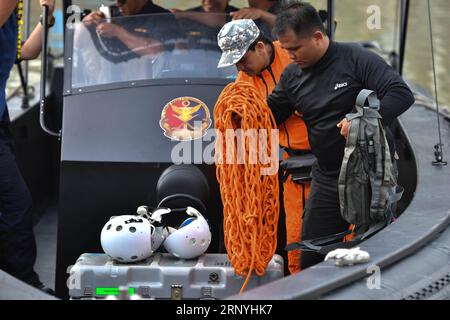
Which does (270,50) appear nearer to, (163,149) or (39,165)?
(163,149)

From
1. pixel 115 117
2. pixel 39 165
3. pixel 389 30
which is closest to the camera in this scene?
pixel 115 117

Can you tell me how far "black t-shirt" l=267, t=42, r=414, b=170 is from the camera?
4137 mm

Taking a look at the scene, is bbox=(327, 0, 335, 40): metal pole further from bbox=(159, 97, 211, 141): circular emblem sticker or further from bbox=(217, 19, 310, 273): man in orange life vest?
bbox=(159, 97, 211, 141): circular emblem sticker

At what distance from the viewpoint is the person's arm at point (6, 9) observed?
4.55 m

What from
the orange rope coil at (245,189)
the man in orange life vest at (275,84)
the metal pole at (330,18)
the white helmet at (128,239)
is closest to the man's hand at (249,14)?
the metal pole at (330,18)

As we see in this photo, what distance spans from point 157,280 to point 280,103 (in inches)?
40.2

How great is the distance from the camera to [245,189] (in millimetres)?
4062

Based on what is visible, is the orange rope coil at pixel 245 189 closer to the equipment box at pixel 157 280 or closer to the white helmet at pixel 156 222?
the equipment box at pixel 157 280

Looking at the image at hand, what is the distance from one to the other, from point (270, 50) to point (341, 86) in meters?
0.58

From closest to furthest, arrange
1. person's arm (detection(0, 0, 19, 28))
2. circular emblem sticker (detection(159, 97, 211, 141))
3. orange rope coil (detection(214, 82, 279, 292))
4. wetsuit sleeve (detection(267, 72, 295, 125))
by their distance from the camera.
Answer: orange rope coil (detection(214, 82, 279, 292)) → wetsuit sleeve (detection(267, 72, 295, 125)) → person's arm (detection(0, 0, 19, 28)) → circular emblem sticker (detection(159, 97, 211, 141))

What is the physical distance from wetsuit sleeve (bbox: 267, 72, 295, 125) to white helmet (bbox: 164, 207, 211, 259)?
0.68 m

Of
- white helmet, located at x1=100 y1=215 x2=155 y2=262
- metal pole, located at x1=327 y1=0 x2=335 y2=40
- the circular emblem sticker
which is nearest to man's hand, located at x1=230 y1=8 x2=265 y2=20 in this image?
metal pole, located at x1=327 y1=0 x2=335 y2=40

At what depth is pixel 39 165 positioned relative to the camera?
6.78 meters
